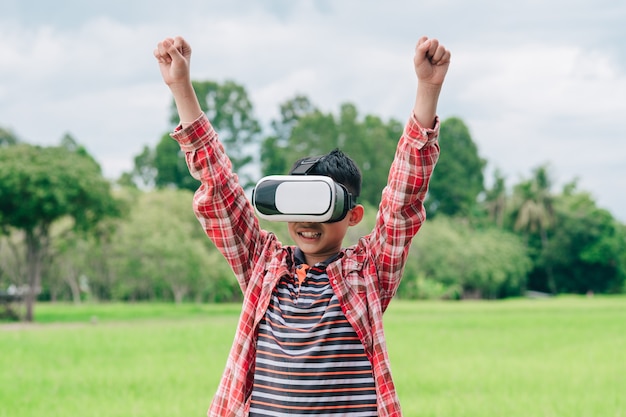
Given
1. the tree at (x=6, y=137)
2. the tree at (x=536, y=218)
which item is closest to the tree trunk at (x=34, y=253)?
the tree at (x=6, y=137)

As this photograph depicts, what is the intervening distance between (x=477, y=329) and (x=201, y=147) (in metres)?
13.8

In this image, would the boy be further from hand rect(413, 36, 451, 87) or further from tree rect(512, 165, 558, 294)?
tree rect(512, 165, 558, 294)

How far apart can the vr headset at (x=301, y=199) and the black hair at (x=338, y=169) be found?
0.23 meters

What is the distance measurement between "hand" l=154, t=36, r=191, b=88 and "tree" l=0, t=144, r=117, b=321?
1699cm

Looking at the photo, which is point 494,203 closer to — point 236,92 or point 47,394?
point 236,92

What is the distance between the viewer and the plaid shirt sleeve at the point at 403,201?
2.25 meters

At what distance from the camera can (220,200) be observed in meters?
2.41

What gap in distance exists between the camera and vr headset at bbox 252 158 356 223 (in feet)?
6.67

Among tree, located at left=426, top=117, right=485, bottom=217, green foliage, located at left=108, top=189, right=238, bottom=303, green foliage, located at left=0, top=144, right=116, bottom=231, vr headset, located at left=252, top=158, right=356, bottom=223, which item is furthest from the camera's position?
tree, located at left=426, top=117, right=485, bottom=217

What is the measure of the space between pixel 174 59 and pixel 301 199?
1.91 ft

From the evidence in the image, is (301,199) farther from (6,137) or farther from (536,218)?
(536,218)

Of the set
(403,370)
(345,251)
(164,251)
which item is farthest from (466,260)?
(345,251)

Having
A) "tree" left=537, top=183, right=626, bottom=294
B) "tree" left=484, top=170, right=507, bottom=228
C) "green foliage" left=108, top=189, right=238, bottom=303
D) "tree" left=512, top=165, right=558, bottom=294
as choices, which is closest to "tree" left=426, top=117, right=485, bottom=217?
"tree" left=484, top=170, right=507, bottom=228

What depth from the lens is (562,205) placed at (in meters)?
47.3
